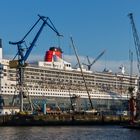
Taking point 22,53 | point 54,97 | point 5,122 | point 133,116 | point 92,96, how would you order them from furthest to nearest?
1. point 92,96
2. point 54,97
3. point 22,53
4. point 5,122
5. point 133,116

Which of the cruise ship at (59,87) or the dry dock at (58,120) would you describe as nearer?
the dry dock at (58,120)

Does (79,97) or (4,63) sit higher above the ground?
(4,63)

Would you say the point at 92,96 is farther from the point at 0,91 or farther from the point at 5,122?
the point at 5,122

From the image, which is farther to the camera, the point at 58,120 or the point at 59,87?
the point at 59,87

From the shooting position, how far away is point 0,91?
13475cm

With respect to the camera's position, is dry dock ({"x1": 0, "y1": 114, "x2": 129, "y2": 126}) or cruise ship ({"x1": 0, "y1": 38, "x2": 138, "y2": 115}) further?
cruise ship ({"x1": 0, "y1": 38, "x2": 138, "y2": 115})

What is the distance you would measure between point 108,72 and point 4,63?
145 feet

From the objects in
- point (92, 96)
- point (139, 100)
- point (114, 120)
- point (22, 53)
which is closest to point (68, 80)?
point (92, 96)

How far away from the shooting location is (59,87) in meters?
148

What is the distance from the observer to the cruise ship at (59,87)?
13800 cm

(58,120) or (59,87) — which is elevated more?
(59,87)

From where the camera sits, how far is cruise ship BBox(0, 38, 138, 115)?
13800 cm

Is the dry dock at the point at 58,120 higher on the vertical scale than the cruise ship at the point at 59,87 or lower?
lower

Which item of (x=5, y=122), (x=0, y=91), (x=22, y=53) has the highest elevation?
(x=22, y=53)
